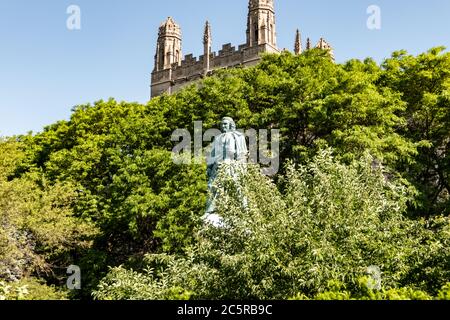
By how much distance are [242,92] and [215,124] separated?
220 cm

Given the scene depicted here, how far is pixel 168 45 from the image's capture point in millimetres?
60656

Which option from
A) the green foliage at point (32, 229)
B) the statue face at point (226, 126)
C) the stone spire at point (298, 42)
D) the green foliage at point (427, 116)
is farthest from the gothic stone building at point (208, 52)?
the statue face at point (226, 126)

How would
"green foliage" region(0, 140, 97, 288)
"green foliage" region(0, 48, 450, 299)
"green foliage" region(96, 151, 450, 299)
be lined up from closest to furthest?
"green foliage" region(96, 151, 450, 299) → "green foliage" region(0, 48, 450, 299) → "green foliage" region(0, 140, 97, 288)

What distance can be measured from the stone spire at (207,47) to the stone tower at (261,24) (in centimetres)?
548

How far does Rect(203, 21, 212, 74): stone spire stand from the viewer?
55.0 m

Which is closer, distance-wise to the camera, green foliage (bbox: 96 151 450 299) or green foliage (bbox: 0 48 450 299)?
green foliage (bbox: 96 151 450 299)

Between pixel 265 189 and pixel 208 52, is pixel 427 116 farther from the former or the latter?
pixel 208 52

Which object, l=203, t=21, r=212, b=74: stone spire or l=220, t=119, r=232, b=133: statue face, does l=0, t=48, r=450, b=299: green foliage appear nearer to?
l=220, t=119, r=232, b=133: statue face

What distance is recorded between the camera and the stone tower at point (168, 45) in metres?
60.2

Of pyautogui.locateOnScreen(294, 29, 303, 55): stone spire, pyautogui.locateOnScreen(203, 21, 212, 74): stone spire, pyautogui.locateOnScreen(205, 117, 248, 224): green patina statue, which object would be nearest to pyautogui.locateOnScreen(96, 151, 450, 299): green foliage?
pyautogui.locateOnScreen(205, 117, 248, 224): green patina statue

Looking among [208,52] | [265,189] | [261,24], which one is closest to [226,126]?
[265,189]

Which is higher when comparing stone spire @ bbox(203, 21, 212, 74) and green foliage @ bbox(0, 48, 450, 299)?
stone spire @ bbox(203, 21, 212, 74)

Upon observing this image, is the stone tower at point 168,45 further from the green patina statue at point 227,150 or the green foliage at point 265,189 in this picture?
the green patina statue at point 227,150
